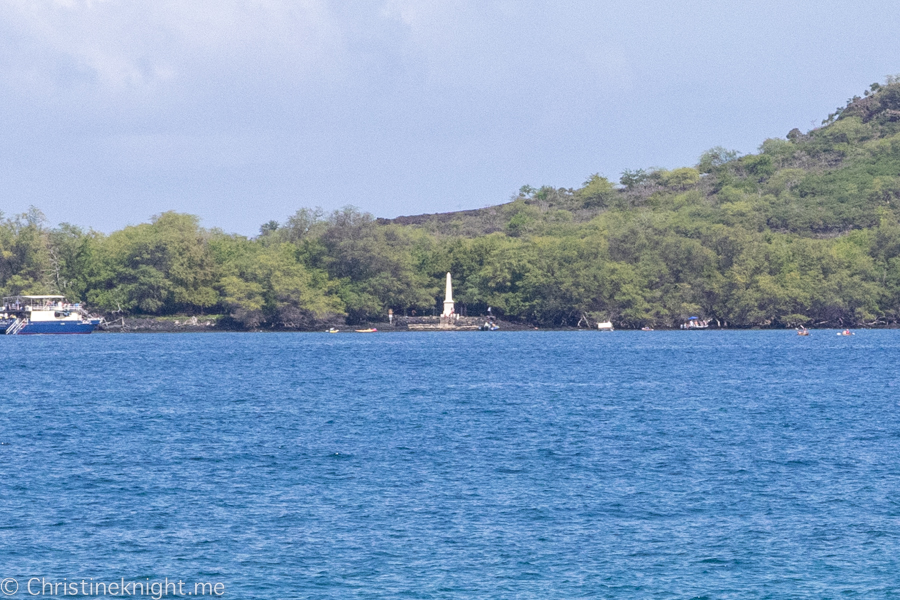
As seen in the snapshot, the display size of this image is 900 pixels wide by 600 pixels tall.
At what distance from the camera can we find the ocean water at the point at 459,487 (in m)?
20.6

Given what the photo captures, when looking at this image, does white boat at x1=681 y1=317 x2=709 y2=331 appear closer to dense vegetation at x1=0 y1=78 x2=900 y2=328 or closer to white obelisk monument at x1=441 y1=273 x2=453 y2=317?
dense vegetation at x1=0 y1=78 x2=900 y2=328

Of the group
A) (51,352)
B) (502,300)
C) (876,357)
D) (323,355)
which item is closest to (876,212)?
(502,300)

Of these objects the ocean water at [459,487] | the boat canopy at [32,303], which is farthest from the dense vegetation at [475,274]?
the ocean water at [459,487]

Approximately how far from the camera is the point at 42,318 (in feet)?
449

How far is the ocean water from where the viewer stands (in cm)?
2062

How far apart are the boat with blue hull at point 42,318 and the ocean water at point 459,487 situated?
78.7 meters

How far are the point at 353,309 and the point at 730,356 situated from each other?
68.1 metres

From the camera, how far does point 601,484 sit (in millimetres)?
29016

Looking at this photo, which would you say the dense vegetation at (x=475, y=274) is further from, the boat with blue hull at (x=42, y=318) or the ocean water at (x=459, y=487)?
the ocean water at (x=459, y=487)

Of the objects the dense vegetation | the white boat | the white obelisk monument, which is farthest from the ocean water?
the white obelisk monument

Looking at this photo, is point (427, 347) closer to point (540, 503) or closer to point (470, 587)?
point (540, 503)

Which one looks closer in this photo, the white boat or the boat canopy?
the boat canopy

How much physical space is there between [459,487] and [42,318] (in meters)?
120

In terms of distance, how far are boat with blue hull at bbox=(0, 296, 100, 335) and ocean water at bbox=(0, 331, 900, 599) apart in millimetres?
78742
